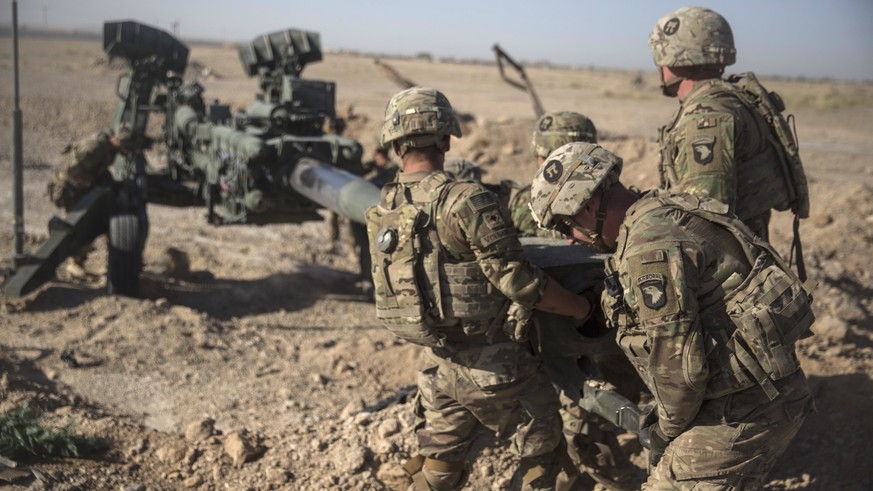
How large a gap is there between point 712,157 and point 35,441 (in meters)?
3.87

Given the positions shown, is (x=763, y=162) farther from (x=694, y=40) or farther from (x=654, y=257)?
(x=654, y=257)

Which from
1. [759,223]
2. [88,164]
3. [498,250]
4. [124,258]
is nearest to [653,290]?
[498,250]

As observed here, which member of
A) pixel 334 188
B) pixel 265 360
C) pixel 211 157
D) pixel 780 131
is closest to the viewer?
pixel 780 131

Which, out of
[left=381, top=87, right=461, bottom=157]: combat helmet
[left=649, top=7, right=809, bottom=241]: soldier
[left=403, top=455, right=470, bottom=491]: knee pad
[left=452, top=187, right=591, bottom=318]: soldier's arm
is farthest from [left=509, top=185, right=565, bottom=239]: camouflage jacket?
[left=403, top=455, right=470, bottom=491]: knee pad

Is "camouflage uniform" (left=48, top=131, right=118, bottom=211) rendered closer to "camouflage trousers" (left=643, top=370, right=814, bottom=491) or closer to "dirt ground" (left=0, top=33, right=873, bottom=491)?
"dirt ground" (left=0, top=33, right=873, bottom=491)

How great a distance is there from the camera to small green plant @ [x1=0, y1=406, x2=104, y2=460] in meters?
4.57

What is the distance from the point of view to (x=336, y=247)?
10828 millimetres

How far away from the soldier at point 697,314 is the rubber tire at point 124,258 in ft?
19.9

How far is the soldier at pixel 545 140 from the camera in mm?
4516

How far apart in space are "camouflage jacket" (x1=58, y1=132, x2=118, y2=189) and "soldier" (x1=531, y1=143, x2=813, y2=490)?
6.53m

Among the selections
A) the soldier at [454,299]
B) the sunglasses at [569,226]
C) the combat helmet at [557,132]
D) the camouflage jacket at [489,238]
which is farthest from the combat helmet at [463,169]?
the sunglasses at [569,226]

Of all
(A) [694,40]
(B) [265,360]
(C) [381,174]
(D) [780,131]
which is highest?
(A) [694,40]

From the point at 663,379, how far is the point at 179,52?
8.69 metres

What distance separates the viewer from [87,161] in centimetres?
834
